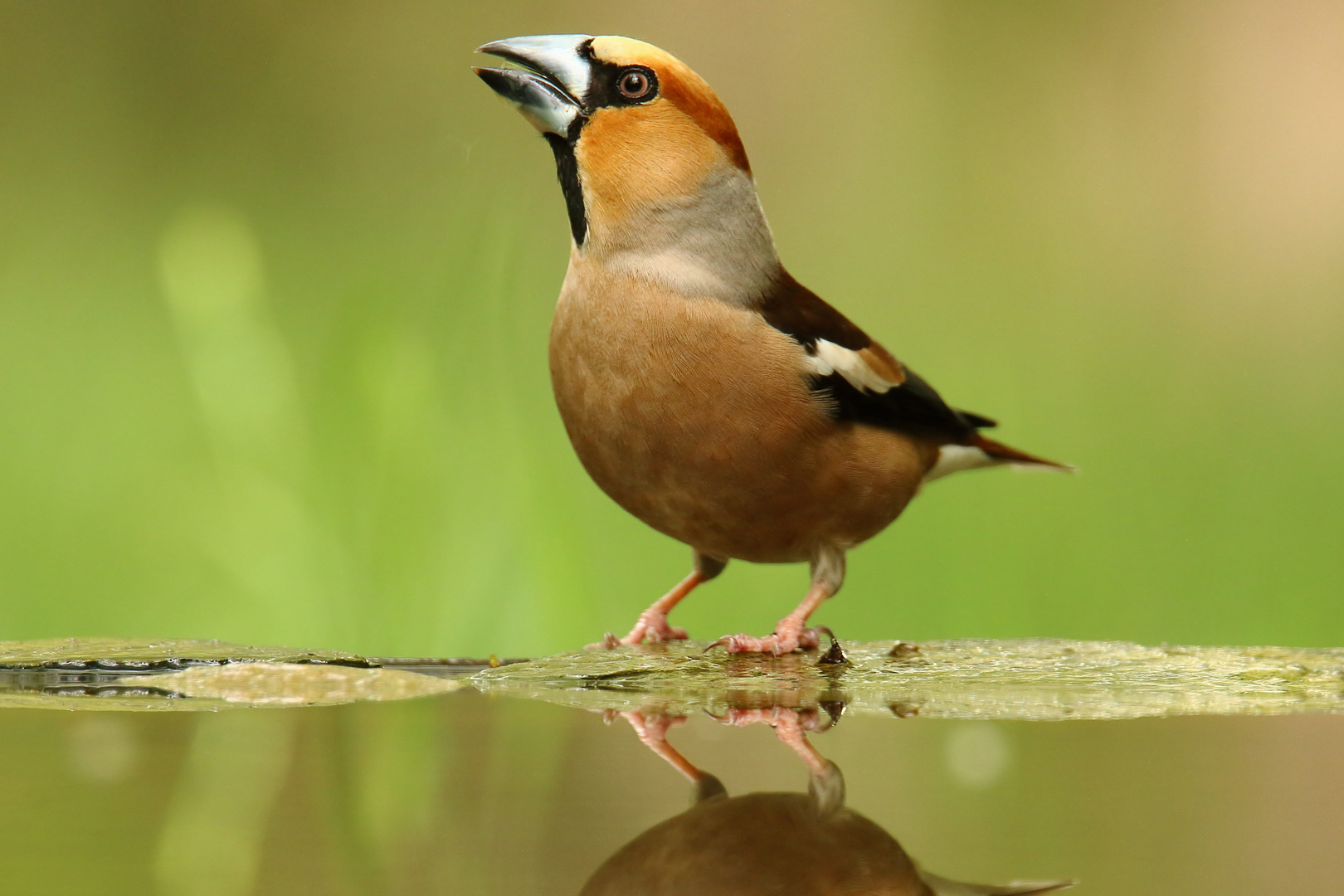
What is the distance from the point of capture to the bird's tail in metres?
2.80

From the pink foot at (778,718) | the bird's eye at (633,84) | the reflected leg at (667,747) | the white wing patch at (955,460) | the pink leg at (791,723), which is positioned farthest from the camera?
the white wing patch at (955,460)

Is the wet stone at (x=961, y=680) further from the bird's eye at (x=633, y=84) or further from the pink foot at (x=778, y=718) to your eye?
the bird's eye at (x=633, y=84)

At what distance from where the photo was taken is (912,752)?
1.31 meters

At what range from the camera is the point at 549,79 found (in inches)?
87.4

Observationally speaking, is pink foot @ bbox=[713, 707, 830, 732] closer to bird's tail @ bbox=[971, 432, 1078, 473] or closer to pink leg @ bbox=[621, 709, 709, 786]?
pink leg @ bbox=[621, 709, 709, 786]

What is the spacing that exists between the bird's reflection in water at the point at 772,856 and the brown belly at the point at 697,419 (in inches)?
41.4

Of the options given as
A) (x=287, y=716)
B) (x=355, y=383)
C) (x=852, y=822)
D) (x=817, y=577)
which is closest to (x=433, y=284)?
(x=355, y=383)

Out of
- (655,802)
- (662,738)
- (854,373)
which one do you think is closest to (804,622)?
(854,373)

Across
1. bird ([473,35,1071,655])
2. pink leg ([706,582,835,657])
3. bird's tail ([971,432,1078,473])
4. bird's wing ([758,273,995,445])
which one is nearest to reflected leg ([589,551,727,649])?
bird ([473,35,1071,655])

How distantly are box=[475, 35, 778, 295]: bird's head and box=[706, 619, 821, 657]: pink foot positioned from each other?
25.0 inches

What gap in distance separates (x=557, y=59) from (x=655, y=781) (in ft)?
4.76

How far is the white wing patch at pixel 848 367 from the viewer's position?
2301mm

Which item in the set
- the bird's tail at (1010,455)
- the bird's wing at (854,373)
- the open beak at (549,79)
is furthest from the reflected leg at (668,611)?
the open beak at (549,79)

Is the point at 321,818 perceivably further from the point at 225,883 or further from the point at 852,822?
the point at 852,822
